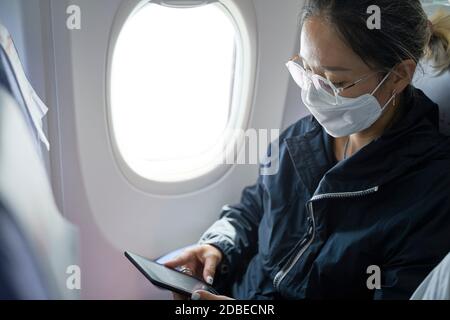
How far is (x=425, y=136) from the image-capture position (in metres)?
0.96

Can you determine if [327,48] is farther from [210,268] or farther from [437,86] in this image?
[210,268]

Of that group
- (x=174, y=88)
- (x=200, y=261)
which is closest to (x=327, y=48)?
(x=174, y=88)

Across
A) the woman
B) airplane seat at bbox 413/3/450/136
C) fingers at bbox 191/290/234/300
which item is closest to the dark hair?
the woman

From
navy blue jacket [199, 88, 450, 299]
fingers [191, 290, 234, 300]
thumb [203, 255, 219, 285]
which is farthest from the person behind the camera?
thumb [203, 255, 219, 285]

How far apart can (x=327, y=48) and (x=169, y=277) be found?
2.14ft

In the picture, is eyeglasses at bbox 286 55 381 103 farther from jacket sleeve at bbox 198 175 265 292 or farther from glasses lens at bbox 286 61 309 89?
jacket sleeve at bbox 198 175 265 292

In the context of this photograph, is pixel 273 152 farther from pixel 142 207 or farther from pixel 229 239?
pixel 142 207

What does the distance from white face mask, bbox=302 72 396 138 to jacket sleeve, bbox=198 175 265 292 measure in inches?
12.7

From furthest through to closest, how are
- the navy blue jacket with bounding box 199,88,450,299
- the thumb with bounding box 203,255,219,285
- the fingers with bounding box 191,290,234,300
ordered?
the thumb with bounding box 203,255,219,285
the fingers with bounding box 191,290,234,300
the navy blue jacket with bounding box 199,88,450,299

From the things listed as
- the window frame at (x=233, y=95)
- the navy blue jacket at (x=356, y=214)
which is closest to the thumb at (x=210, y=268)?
the navy blue jacket at (x=356, y=214)

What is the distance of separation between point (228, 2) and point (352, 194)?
22.8 inches

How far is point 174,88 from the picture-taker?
138cm

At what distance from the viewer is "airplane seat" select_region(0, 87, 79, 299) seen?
92 cm

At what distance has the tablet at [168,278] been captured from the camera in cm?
104
